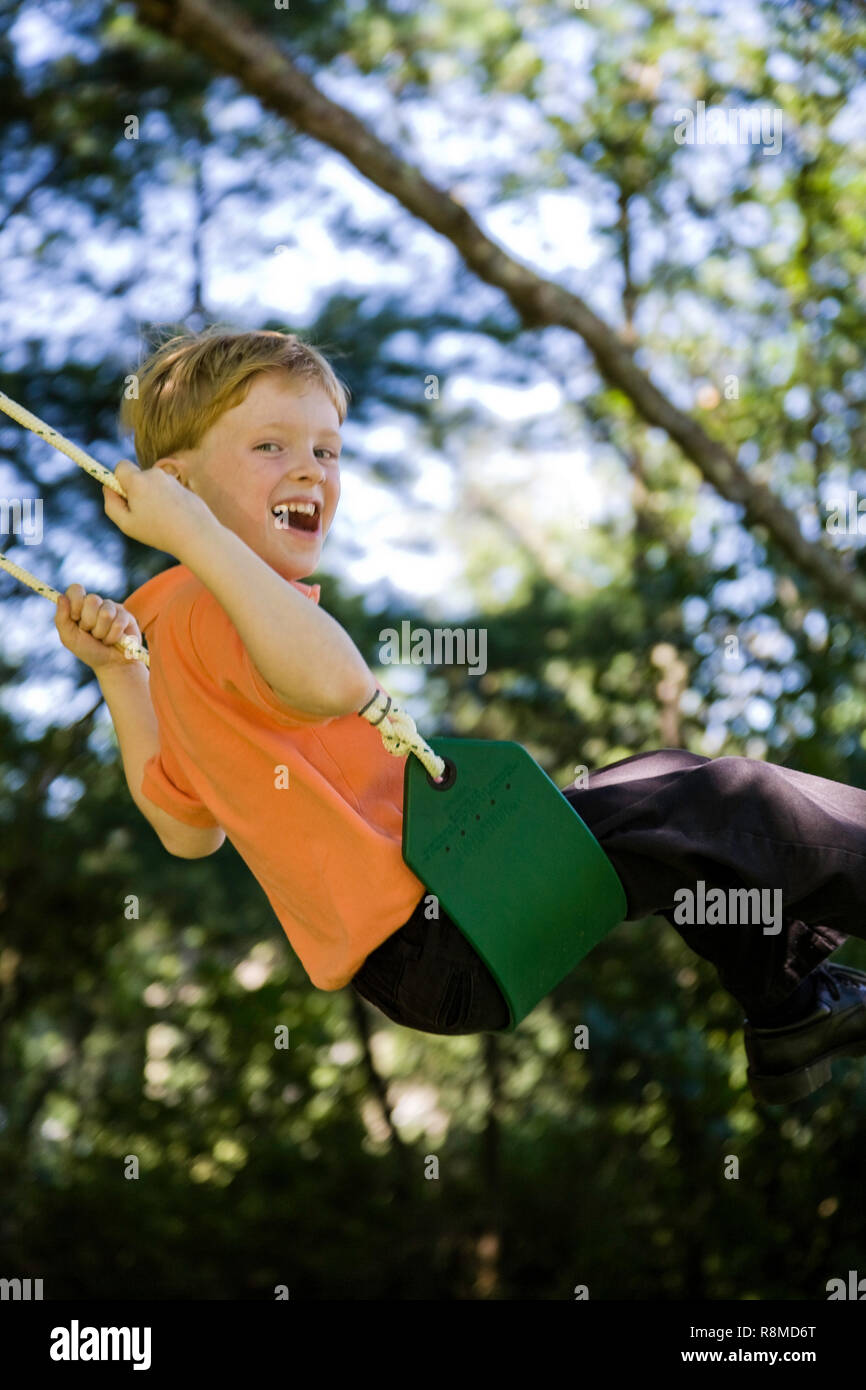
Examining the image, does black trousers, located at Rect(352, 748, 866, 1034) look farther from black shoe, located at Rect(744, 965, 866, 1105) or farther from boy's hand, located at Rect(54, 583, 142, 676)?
boy's hand, located at Rect(54, 583, 142, 676)

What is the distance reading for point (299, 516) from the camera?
4.93 feet

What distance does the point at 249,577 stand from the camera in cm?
127

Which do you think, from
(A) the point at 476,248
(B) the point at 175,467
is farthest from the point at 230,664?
(A) the point at 476,248

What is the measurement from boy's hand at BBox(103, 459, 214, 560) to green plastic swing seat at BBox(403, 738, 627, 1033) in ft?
1.09

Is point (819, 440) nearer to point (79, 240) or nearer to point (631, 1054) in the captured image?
point (631, 1054)

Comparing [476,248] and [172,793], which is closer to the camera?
[172,793]

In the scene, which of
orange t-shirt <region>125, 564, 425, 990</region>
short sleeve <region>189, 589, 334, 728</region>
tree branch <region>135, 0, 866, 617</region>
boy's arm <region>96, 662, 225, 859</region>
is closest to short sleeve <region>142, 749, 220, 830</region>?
boy's arm <region>96, 662, 225, 859</region>

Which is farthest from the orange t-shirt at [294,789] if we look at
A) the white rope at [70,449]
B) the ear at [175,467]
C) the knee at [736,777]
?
the knee at [736,777]

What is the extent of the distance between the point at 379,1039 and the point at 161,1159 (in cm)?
73

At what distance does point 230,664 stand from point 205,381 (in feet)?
1.07

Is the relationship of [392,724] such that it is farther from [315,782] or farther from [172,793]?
[172,793]

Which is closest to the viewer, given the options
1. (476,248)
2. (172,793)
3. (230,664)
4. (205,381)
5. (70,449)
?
(70,449)

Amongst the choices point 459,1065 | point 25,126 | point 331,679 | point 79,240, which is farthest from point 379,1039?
point 331,679

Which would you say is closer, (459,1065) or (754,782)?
(754,782)
